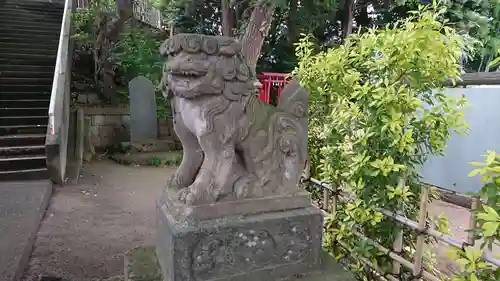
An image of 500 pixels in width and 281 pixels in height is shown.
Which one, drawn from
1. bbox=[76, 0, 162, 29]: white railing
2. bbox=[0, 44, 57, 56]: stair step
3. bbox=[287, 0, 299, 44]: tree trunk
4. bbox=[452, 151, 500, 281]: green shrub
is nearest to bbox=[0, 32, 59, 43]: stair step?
bbox=[0, 44, 57, 56]: stair step

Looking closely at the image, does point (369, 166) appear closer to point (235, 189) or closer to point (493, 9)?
point (235, 189)

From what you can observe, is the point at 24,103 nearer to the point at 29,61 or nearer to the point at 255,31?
the point at 29,61

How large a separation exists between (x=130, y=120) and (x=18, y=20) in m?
4.53

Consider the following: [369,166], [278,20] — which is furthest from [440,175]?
[278,20]

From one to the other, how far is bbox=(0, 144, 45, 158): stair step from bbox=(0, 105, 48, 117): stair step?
0.99 meters

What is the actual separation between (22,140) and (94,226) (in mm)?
2667

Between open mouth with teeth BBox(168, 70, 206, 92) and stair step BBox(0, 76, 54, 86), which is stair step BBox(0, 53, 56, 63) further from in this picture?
open mouth with teeth BBox(168, 70, 206, 92)

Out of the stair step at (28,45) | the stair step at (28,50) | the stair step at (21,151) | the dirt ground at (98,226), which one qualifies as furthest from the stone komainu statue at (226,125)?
the stair step at (28,45)

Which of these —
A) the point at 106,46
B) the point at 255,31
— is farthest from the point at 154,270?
the point at 106,46

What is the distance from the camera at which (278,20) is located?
Answer: 27.8 feet

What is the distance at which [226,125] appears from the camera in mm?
1643

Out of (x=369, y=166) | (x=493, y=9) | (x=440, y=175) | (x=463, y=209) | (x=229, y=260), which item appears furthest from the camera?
(x=493, y=9)

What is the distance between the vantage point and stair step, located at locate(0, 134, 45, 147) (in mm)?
5277

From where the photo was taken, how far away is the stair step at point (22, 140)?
5277 millimetres
